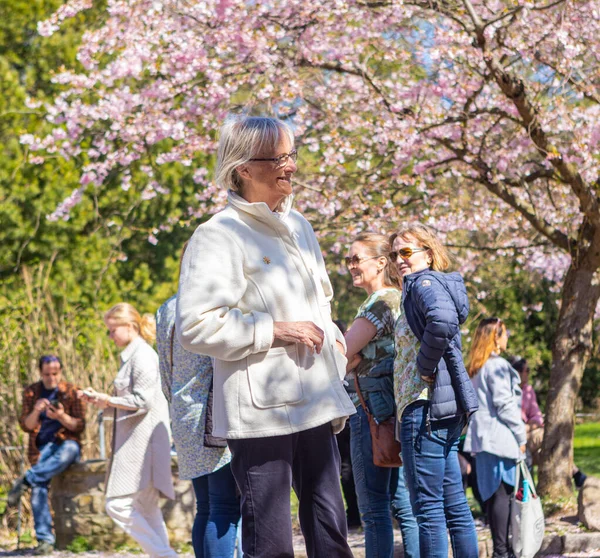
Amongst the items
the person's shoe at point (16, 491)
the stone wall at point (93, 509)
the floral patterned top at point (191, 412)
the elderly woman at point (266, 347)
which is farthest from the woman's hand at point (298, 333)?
the person's shoe at point (16, 491)

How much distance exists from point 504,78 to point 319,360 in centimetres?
517

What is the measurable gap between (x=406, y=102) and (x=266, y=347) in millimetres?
6374

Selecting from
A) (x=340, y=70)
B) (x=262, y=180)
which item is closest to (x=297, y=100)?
(x=340, y=70)

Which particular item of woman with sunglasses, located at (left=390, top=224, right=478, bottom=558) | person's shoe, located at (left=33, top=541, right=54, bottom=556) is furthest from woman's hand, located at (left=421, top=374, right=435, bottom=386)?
person's shoe, located at (left=33, top=541, right=54, bottom=556)

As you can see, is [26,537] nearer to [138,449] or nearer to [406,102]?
[138,449]

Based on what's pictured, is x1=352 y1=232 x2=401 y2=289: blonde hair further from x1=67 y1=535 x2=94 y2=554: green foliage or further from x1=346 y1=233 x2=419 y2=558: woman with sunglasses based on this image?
x1=67 y1=535 x2=94 y2=554: green foliage

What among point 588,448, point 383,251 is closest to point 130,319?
point 383,251

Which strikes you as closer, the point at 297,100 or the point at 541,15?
the point at 541,15

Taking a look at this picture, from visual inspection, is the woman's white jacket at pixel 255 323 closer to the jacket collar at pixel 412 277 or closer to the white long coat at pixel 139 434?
the jacket collar at pixel 412 277

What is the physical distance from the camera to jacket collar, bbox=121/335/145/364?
21.7 ft

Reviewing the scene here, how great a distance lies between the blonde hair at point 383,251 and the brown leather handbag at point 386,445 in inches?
31.7

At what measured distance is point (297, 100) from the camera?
10.4 metres

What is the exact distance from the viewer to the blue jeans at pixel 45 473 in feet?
27.6

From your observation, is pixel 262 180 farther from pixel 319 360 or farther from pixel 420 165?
pixel 420 165
